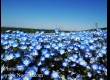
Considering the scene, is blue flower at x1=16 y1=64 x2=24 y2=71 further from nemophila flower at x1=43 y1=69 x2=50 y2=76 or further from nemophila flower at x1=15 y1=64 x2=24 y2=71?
nemophila flower at x1=43 y1=69 x2=50 y2=76

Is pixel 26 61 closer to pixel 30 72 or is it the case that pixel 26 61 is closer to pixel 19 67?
pixel 19 67

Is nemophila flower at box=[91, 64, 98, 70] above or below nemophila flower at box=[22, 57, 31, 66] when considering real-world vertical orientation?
below

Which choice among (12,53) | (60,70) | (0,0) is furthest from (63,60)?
(0,0)

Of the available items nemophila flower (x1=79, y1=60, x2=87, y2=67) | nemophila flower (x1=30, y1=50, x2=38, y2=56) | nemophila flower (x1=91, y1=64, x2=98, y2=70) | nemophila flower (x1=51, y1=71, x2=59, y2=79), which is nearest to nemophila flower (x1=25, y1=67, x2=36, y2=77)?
nemophila flower (x1=51, y1=71, x2=59, y2=79)

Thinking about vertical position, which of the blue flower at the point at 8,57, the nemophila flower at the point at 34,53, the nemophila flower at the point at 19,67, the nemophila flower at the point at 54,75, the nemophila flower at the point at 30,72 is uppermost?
the nemophila flower at the point at 34,53

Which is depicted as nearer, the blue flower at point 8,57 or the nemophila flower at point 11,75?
the nemophila flower at point 11,75

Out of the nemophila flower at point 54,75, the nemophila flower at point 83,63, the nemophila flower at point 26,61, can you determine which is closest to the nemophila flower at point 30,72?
the nemophila flower at point 26,61

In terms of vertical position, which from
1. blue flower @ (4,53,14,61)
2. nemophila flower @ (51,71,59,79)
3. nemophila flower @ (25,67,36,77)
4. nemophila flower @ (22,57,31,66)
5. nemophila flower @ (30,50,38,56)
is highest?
nemophila flower @ (30,50,38,56)

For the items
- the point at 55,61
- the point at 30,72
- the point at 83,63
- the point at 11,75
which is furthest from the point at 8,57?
the point at 83,63

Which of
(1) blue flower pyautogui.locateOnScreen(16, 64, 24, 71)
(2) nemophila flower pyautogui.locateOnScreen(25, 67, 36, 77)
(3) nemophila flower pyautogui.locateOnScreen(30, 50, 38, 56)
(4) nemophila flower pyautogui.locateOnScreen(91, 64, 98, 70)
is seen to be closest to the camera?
(2) nemophila flower pyautogui.locateOnScreen(25, 67, 36, 77)

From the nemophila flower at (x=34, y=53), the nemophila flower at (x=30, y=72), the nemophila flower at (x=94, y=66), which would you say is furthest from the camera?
the nemophila flower at (x=34, y=53)

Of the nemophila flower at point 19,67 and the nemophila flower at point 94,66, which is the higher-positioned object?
the nemophila flower at point 19,67

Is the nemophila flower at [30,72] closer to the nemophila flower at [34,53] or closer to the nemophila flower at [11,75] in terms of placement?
the nemophila flower at [11,75]
